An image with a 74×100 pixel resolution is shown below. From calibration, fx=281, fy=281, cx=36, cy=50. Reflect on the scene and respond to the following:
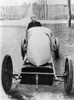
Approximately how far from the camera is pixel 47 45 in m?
7.10

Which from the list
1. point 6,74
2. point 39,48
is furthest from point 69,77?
point 6,74

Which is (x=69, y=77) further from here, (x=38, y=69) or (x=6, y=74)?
(x=6, y=74)

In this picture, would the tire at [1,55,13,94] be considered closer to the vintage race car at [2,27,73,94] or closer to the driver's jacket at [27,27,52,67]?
the vintage race car at [2,27,73,94]

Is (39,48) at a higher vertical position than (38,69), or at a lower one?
higher

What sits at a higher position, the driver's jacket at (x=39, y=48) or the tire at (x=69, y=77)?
the driver's jacket at (x=39, y=48)

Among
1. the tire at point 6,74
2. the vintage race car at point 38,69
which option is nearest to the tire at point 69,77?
the vintage race car at point 38,69

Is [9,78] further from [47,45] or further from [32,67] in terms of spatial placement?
[47,45]

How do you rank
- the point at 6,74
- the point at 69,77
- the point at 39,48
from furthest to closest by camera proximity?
the point at 39,48 → the point at 6,74 → the point at 69,77

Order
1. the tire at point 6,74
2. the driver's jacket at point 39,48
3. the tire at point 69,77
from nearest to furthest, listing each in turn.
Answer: the tire at point 69,77
the tire at point 6,74
the driver's jacket at point 39,48

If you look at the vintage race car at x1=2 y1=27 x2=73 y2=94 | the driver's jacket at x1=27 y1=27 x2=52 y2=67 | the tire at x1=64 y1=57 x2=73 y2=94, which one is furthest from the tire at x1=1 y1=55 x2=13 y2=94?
the tire at x1=64 y1=57 x2=73 y2=94

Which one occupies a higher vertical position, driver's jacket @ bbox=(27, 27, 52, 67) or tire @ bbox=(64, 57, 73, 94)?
driver's jacket @ bbox=(27, 27, 52, 67)

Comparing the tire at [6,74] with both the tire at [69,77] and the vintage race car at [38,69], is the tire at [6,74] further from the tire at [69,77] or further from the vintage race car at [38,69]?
the tire at [69,77]

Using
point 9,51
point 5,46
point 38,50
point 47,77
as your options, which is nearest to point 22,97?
point 47,77

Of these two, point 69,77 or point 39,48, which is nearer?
point 69,77
